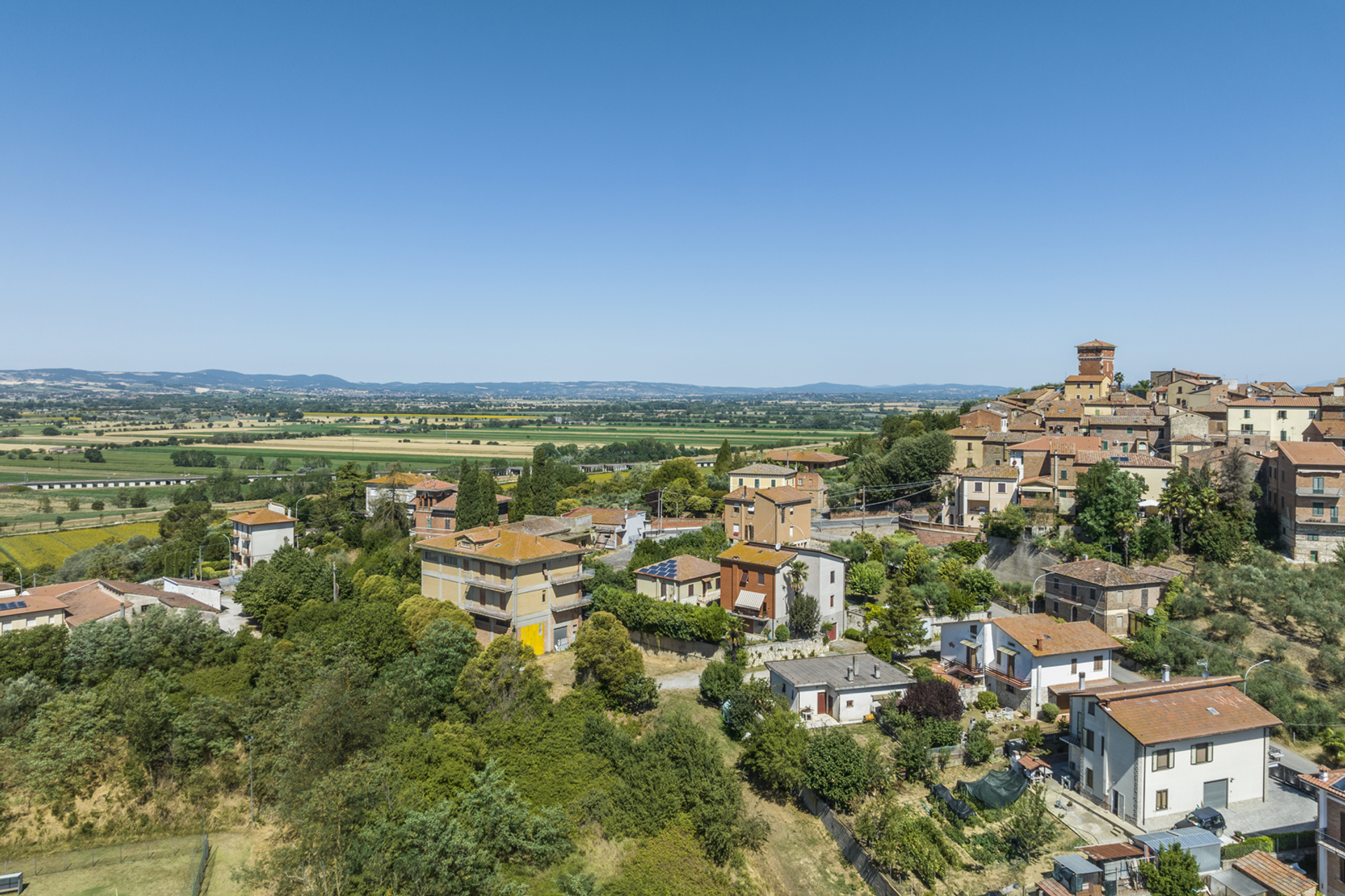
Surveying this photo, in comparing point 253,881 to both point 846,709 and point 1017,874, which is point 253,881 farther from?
point 1017,874

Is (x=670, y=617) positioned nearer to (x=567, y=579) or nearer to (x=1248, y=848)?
(x=567, y=579)

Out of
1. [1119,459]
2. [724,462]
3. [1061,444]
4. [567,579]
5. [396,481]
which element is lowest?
[567,579]

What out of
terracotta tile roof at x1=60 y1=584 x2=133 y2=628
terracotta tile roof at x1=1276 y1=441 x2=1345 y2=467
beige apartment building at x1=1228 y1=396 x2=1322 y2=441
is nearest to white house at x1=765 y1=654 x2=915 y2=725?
terracotta tile roof at x1=1276 y1=441 x2=1345 y2=467

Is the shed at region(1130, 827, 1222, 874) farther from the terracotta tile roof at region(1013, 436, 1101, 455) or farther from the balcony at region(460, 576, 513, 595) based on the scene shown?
the terracotta tile roof at region(1013, 436, 1101, 455)

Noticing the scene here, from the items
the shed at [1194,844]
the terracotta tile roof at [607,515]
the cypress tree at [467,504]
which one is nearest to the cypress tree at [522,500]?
the terracotta tile roof at [607,515]

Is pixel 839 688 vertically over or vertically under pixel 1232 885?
over

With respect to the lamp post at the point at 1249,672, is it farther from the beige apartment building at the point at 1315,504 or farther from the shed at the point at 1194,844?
the beige apartment building at the point at 1315,504

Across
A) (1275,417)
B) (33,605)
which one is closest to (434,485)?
(33,605)
